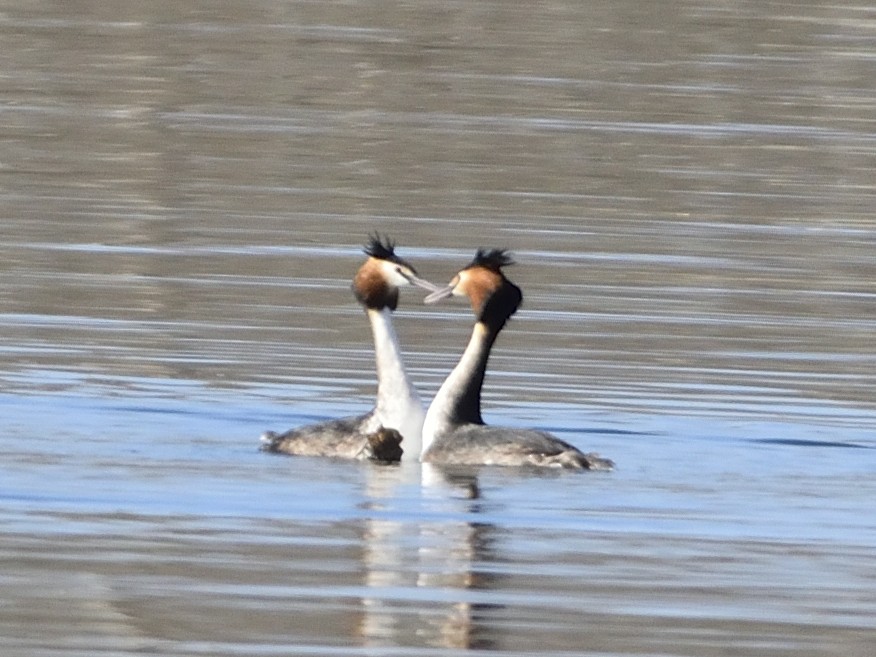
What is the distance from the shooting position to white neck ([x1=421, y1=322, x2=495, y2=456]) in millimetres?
15422

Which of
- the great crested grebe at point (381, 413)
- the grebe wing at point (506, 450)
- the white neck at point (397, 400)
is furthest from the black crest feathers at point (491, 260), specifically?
the grebe wing at point (506, 450)

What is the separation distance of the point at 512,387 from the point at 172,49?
865 inches

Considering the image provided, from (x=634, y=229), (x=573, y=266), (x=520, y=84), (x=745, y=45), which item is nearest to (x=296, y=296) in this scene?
(x=573, y=266)

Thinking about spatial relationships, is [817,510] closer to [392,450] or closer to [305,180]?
[392,450]

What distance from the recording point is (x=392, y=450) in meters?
15.3

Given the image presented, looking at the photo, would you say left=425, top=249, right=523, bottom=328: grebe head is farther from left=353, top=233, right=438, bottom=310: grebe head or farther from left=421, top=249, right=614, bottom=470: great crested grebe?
left=353, top=233, right=438, bottom=310: grebe head

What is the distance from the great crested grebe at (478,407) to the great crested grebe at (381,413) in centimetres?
15

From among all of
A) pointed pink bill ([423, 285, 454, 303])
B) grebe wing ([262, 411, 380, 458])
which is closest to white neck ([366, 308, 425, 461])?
grebe wing ([262, 411, 380, 458])

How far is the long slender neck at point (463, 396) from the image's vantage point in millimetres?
15430

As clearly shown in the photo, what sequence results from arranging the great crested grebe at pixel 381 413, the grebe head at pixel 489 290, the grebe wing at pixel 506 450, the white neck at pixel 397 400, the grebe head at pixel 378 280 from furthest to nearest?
the grebe head at pixel 378 280, the grebe head at pixel 489 290, the white neck at pixel 397 400, the great crested grebe at pixel 381 413, the grebe wing at pixel 506 450

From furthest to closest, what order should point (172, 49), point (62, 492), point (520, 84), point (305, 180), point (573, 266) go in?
point (172, 49)
point (520, 84)
point (305, 180)
point (573, 266)
point (62, 492)

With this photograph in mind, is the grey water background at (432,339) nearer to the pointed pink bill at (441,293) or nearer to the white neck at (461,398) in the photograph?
the white neck at (461,398)

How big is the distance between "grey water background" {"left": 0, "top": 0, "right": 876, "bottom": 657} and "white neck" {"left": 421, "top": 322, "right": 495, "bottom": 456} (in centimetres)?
40

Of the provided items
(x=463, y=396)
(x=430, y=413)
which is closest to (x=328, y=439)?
(x=430, y=413)
